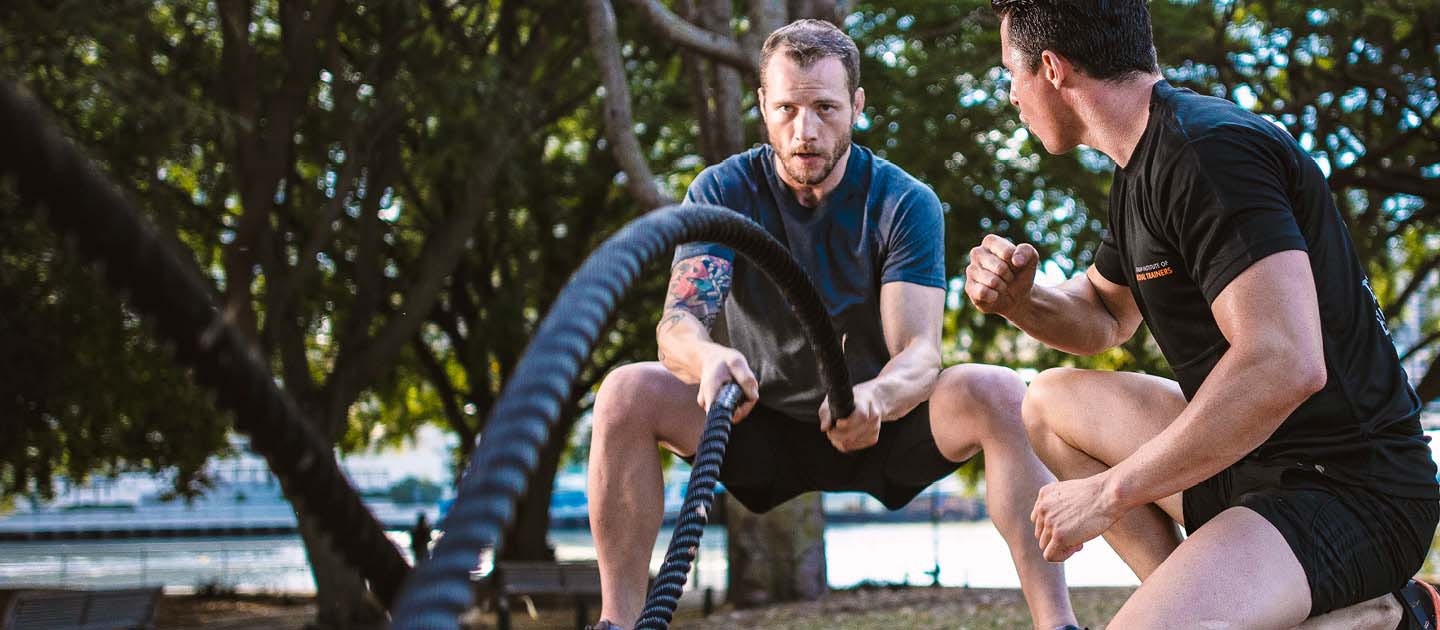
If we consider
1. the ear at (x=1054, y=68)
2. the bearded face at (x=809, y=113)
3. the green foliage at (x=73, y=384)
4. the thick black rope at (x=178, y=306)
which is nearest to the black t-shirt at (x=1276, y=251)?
the ear at (x=1054, y=68)

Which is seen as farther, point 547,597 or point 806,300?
point 547,597

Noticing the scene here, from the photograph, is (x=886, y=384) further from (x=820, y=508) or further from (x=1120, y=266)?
(x=820, y=508)

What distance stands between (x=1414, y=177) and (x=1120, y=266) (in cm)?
1136

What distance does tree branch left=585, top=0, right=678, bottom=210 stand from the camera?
28.8ft

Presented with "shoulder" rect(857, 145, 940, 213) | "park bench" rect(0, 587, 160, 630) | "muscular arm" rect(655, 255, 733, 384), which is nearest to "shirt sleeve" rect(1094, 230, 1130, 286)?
"shoulder" rect(857, 145, 940, 213)

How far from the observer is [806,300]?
3.16m

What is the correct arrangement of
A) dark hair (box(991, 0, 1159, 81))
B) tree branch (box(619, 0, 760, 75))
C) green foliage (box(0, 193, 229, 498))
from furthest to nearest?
green foliage (box(0, 193, 229, 498))
tree branch (box(619, 0, 760, 75))
dark hair (box(991, 0, 1159, 81))

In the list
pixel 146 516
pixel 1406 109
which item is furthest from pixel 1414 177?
pixel 146 516

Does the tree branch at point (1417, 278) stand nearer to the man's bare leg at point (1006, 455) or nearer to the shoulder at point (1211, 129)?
the man's bare leg at point (1006, 455)

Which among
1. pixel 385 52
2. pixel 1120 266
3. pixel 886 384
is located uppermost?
pixel 385 52

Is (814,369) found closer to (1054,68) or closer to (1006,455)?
(1006,455)

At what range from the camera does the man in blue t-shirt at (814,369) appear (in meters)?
3.34

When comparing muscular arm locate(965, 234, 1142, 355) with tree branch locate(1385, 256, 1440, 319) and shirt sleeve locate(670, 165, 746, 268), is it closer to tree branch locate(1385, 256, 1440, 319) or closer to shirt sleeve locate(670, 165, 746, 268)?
shirt sleeve locate(670, 165, 746, 268)

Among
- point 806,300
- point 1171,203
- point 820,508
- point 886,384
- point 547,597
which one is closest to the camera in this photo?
point 1171,203
